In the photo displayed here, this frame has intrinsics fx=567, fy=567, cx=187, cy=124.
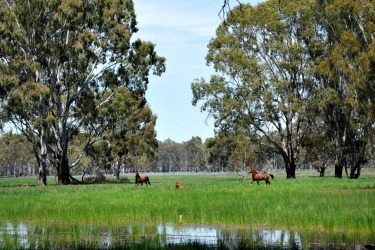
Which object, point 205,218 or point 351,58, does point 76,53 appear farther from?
point 205,218

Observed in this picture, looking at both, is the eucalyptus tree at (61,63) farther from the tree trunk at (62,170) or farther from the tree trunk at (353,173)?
the tree trunk at (353,173)

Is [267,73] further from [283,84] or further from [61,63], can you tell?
[61,63]

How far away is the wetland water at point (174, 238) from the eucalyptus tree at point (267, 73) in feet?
162

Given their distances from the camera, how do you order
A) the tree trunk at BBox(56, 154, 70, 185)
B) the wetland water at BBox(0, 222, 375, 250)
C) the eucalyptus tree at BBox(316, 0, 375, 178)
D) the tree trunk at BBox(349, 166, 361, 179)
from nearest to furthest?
1. the wetland water at BBox(0, 222, 375, 250)
2. the eucalyptus tree at BBox(316, 0, 375, 178)
3. the tree trunk at BBox(56, 154, 70, 185)
4. the tree trunk at BBox(349, 166, 361, 179)

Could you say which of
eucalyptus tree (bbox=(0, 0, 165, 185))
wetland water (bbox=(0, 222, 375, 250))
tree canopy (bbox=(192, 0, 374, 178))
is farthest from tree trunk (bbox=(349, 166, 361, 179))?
wetland water (bbox=(0, 222, 375, 250))

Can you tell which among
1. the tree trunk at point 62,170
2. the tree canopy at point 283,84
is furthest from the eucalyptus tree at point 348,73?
the tree trunk at point 62,170

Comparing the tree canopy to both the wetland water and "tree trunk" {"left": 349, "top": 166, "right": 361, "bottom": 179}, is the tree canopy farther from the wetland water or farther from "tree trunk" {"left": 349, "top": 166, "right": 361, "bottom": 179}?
the wetland water

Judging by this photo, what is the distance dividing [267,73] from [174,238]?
54.1 metres

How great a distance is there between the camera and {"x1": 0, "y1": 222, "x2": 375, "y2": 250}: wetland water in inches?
535

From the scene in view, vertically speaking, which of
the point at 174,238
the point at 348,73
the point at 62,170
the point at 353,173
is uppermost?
the point at 348,73

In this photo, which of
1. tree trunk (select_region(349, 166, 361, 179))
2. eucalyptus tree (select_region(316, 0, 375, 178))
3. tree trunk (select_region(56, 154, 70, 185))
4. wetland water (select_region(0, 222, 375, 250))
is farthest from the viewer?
tree trunk (select_region(349, 166, 361, 179))

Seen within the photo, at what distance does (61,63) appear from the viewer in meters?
59.0

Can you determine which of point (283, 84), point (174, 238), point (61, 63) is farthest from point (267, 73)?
point (174, 238)

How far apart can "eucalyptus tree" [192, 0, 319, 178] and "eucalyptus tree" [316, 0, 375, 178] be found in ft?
8.02
